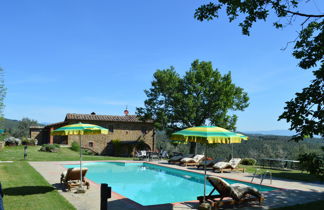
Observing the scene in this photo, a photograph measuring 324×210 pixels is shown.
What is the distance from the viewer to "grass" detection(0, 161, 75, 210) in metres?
7.41

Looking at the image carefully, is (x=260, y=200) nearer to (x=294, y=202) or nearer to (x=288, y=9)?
(x=294, y=202)

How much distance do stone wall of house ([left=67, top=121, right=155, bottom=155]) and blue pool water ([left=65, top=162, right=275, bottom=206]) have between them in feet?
39.4

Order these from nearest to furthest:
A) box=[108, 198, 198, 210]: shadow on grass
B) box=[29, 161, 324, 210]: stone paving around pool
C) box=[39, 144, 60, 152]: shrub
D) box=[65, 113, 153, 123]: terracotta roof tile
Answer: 1. box=[108, 198, 198, 210]: shadow on grass
2. box=[29, 161, 324, 210]: stone paving around pool
3. box=[39, 144, 60, 152]: shrub
4. box=[65, 113, 153, 123]: terracotta roof tile

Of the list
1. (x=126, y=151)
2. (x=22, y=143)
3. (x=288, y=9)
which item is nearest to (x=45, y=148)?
(x=22, y=143)

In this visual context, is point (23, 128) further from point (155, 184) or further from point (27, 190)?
point (27, 190)

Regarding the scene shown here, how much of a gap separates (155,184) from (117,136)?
18.9 m

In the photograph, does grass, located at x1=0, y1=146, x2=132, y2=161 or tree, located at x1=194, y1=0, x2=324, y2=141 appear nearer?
tree, located at x1=194, y1=0, x2=324, y2=141

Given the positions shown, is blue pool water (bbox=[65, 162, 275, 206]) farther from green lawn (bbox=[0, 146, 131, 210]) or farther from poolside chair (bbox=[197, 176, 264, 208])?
green lawn (bbox=[0, 146, 131, 210])

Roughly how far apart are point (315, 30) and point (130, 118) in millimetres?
27365

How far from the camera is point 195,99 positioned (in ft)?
90.2

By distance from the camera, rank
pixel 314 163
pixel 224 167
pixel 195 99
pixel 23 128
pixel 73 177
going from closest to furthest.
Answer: pixel 314 163 → pixel 73 177 → pixel 224 167 → pixel 195 99 → pixel 23 128

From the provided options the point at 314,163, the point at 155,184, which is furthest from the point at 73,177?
the point at 314,163

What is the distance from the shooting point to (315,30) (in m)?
8.33

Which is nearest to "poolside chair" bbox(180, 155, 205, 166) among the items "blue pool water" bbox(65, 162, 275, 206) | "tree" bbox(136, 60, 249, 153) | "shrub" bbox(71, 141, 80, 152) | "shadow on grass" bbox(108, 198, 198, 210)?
"blue pool water" bbox(65, 162, 275, 206)
